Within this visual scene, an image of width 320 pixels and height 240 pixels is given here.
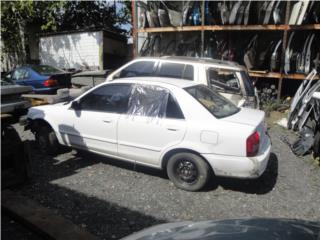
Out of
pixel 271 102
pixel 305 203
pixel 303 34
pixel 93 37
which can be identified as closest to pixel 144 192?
pixel 305 203

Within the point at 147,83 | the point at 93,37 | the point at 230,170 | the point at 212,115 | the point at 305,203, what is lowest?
the point at 305,203

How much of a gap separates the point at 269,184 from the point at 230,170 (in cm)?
102

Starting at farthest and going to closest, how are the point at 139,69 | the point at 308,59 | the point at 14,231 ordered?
the point at 308,59
the point at 139,69
the point at 14,231

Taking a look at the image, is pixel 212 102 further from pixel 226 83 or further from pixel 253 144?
pixel 226 83

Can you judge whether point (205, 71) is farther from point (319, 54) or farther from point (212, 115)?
point (319, 54)

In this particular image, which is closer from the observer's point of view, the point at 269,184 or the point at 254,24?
the point at 269,184

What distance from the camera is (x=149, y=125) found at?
515 cm

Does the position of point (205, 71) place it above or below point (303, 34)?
below

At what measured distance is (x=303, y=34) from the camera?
12102 millimetres

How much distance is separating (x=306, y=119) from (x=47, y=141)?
223 inches

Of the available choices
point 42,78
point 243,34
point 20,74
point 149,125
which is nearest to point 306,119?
point 149,125

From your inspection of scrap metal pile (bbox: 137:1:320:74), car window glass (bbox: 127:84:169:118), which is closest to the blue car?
scrap metal pile (bbox: 137:1:320:74)

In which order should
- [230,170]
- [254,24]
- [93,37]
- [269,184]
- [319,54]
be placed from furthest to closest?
1. [93,37]
2. [254,24]
3. [319,54]
4. [269,184]
5. [230,170]

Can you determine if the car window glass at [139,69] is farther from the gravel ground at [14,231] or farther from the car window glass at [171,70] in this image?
the gravel ground at [14,231]
